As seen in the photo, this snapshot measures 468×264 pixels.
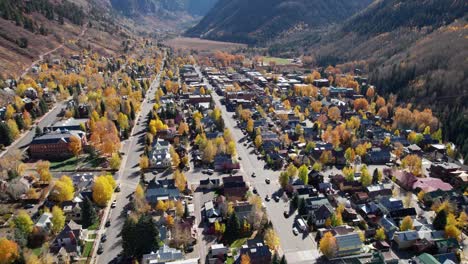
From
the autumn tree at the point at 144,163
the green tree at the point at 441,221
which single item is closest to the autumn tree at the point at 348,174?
the green tree at the point at 441,221

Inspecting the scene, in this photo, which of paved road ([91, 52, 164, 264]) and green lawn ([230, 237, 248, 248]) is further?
green lawn ([230, 237, 248, 248])

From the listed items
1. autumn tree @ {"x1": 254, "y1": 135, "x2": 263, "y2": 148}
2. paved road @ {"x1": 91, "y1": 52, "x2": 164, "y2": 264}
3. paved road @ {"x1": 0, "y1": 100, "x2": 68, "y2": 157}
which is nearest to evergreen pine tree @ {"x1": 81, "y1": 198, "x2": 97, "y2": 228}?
paved road @ {"x1": 91, "y1": 52, "x2": 164, "y2": 264}

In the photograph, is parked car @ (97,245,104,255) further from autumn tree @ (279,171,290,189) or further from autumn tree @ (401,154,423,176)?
autumn tree @ (401,154,423,176)

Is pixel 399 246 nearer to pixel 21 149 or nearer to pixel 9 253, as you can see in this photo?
pixel 9 253

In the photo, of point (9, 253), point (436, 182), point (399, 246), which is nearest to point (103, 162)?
point (9, 253)

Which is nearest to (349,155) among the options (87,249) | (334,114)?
(334,114)

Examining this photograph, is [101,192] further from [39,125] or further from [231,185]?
[39,125]
